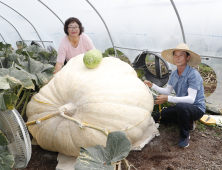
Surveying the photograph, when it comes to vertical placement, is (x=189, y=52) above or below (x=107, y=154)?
above

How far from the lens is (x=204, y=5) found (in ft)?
9.38

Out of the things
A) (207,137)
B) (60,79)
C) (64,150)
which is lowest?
(207,137)

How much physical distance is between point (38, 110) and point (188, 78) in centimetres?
158

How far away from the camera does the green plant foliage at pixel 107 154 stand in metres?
1.13

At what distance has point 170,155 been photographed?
6.43ft

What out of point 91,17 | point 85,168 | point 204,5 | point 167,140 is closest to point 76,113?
point 85,168

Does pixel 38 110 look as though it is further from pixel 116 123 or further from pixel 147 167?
pixel 147 167

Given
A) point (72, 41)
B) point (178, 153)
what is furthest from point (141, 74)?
point (178, 153)

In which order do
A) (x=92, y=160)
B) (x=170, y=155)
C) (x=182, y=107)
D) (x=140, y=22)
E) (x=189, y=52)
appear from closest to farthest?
(x=92, y=160)
(x=170, y=155)
(x=182, y=107)
(x=189, y=52)
(x=140, y=22)

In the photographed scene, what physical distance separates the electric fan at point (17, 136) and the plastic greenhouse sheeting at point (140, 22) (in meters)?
2.81

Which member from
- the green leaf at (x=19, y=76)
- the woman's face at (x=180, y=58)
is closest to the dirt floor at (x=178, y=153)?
the woman's face at (x=180, y=58)

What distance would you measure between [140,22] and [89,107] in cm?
260

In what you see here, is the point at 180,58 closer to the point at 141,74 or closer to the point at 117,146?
the point at 117,146

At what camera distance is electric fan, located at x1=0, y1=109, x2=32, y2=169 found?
4.46ft
